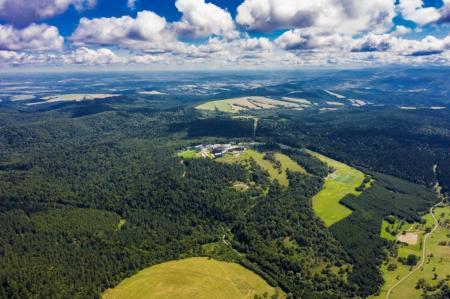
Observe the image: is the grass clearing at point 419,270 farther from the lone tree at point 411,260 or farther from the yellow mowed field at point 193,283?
the yellow mowed field at point 193,283

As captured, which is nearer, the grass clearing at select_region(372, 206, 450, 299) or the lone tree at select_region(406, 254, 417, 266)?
the grass clearing at select_region(372, 206, 450, 299)

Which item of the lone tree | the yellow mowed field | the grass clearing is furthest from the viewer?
the lone tree

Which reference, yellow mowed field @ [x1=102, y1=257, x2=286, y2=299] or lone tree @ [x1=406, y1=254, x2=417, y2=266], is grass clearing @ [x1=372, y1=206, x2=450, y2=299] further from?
yellow mowed field @ [x1=102, y1=257, x2=286, y2=299]

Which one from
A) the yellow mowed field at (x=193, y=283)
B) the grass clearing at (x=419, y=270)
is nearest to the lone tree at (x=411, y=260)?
the grass clearing at (x=419, y=270)

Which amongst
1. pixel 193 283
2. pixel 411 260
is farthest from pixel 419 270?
pixel 193 283

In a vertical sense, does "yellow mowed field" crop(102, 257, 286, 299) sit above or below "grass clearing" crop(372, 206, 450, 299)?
above

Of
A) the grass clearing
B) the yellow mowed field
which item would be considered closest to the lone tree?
the grass clearing

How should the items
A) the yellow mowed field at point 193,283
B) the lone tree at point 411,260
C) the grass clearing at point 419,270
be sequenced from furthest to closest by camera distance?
the lone tree at point 411,260 → the grass clearing at point 419,270 → the yellow mowed field at point 193,283

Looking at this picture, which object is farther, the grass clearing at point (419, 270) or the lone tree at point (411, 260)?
the lone tree at point (411, 260)

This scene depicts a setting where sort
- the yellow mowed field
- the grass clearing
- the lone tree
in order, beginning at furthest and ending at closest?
the lone tree < the grass clearing < the yellow mowed field
